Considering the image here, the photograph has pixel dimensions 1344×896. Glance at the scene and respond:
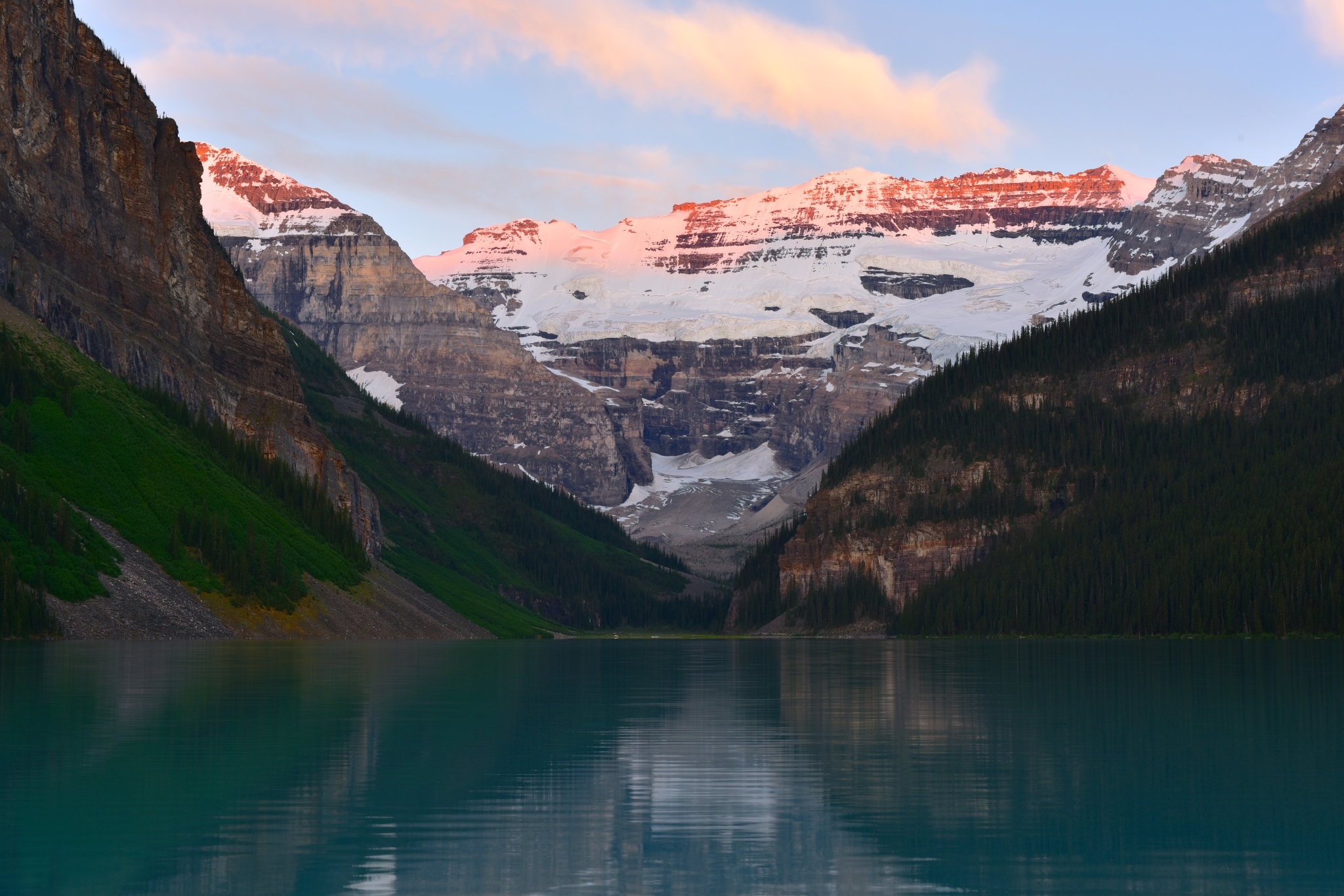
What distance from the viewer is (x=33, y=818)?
33188 millimetres

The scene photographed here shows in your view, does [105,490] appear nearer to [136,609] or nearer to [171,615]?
[171,615]

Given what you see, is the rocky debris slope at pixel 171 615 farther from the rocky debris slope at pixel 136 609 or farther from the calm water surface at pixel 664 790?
the calm water surface at pixel 664 790

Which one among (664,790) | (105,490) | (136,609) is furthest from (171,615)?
(664,790)

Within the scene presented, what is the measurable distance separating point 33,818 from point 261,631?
12558cm

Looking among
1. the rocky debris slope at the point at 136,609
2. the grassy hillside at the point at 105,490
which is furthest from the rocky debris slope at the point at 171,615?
the grassy hillside at the point at 105,490

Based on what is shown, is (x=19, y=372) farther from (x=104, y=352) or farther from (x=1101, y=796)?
(x=1101, y=796)

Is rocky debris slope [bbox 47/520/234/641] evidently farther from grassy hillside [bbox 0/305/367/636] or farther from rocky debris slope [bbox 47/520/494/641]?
grassy hillside [bbox 0/305/367/636]

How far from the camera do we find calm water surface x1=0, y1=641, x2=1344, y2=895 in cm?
2869

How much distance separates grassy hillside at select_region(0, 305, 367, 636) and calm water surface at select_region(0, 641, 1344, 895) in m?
63.3

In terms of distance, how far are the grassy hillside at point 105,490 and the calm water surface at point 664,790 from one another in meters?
63.3

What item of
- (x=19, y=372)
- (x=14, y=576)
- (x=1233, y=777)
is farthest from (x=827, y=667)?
(x=19, y=372)

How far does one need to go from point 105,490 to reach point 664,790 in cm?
13113

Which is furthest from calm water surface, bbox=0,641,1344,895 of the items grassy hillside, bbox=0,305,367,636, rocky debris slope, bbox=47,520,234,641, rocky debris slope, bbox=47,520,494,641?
grassy hillside, bbox=0,305,367,636

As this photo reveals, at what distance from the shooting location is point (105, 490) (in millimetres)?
156625
